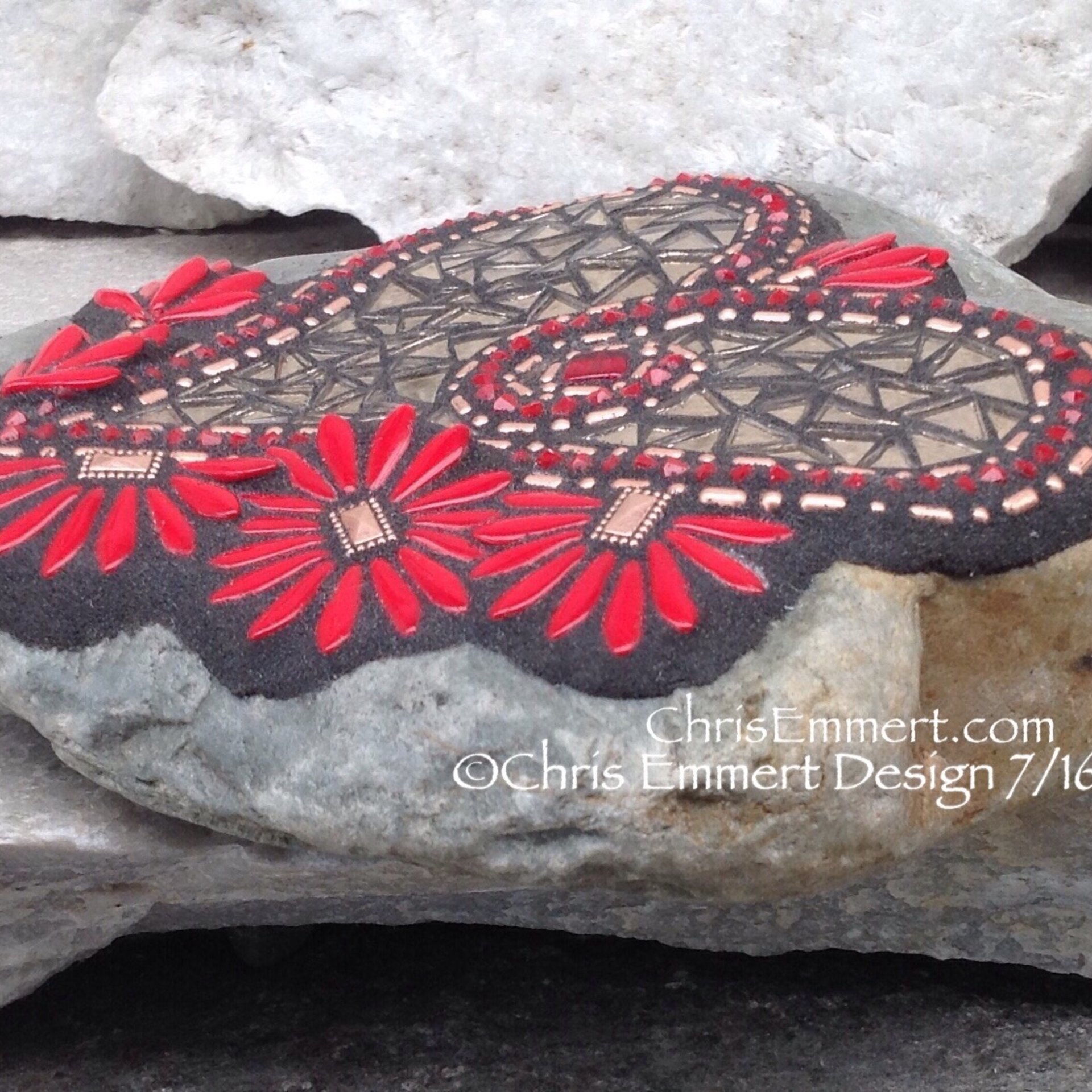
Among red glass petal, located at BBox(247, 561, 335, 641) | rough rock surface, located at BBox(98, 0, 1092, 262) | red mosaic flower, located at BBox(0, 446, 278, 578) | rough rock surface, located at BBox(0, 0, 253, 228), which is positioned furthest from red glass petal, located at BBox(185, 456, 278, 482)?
rough rock surface, located at BBox(0, 0, 253, 228)

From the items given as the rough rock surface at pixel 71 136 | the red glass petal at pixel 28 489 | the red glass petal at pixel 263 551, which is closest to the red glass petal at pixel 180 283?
the red glass petal at pixel 28 489

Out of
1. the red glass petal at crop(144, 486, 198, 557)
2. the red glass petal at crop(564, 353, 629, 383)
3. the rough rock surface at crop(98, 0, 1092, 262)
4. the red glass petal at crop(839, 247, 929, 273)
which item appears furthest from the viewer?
the rough rock surface at crop(98, 0, 1092, 262)

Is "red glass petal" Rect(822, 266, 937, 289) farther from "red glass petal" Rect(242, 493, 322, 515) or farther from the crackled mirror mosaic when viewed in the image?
"red glass petal" Rect(242, 493, 322, 515)

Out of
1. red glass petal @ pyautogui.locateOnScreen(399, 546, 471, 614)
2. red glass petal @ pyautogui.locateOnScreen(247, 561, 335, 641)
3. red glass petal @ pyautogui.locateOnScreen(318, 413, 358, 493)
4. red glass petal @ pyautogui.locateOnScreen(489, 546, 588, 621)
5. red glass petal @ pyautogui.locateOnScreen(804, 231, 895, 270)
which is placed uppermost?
red glass petal @ pyautogui.locateOnScreen(804, 231, 895, 270)

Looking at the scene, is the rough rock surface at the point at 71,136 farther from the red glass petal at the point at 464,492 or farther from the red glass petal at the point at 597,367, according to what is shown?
the red glass petal at the point at 464,492

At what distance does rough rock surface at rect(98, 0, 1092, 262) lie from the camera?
60.1 inches

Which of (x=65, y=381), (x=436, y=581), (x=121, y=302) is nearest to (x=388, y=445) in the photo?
(x=436, y=581)

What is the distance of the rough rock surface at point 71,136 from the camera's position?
1.86 m

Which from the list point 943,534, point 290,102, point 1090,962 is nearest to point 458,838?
point 943,534

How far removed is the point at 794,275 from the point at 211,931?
69cm

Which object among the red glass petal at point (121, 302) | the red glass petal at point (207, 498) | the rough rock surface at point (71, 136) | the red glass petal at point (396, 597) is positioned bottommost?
the rough rock surface at point (71, 136)

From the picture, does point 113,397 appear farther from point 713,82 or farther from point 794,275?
point 713,82

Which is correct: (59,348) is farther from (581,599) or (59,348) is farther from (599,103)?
(599,103)

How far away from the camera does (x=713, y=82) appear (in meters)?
1.61
